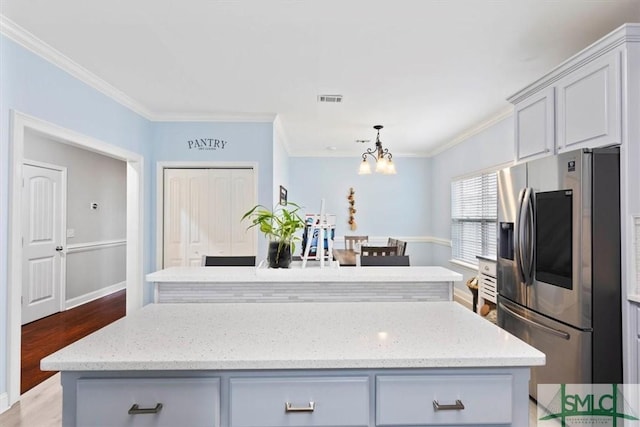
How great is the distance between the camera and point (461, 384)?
3.50 ft

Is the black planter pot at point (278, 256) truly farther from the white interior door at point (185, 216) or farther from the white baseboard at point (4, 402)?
the white interior door at point (185, 216)

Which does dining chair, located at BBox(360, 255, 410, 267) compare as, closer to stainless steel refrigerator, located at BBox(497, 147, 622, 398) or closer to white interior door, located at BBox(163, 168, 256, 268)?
stainless steel refrigerator, located at BBox(497, 147, 622, 398)

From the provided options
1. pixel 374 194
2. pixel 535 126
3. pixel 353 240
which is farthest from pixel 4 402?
pixel 374 194

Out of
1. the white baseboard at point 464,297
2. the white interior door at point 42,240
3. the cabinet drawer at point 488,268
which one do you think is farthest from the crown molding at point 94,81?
the white baseboard at point 464,297

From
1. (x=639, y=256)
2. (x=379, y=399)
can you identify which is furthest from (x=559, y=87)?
(x=379, y=399)

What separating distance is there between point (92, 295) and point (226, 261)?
417cm

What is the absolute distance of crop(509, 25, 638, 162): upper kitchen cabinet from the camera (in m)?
1.95

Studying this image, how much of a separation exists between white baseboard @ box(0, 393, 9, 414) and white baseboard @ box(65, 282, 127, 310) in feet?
9.87

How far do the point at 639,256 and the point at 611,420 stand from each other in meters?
0.90

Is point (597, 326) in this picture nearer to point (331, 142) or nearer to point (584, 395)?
point (584, 395)

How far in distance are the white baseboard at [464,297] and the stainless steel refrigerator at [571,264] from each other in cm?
266

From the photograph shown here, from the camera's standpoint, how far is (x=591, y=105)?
2.11 meters

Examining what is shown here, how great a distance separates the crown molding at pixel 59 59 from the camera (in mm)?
2349

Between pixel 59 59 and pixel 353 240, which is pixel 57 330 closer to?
pixel 59 59
